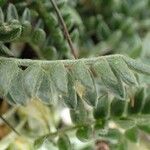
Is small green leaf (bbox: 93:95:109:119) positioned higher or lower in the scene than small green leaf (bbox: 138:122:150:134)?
higher

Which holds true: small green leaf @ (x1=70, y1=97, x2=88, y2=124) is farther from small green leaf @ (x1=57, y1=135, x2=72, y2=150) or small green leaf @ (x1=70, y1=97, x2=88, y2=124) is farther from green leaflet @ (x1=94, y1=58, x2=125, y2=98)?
green leaflet @ (x1=94, y1=58, x2=125, y2=98)

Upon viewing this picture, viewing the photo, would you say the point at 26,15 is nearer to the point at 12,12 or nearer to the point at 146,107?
the point at 12,12

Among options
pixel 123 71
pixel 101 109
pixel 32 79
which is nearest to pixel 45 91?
pixel 32 79

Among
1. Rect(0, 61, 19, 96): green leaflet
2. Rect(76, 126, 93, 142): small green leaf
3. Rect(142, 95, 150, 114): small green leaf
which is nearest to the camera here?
Rect(0, 61, 19, 96): green leaflet

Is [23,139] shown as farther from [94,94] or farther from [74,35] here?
[94,94]

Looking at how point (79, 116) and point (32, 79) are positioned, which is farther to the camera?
point (79, 116)

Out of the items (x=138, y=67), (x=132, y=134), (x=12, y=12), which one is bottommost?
(x=132, y=134)

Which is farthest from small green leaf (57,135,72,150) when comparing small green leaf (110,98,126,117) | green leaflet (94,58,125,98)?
green leaflet (94,58,125,98)
